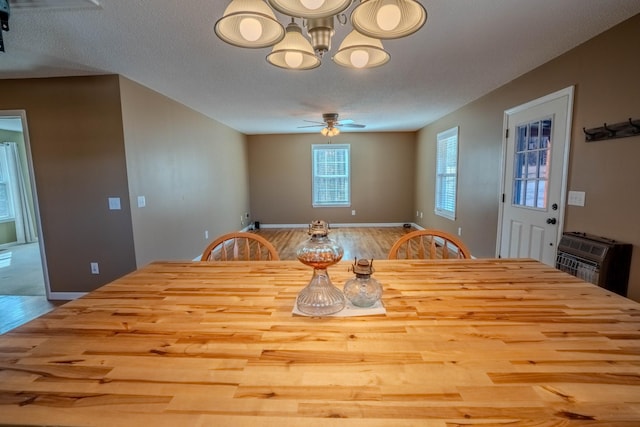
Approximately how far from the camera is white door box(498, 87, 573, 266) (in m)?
2.62

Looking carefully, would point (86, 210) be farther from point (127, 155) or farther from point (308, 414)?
point (308, 414)

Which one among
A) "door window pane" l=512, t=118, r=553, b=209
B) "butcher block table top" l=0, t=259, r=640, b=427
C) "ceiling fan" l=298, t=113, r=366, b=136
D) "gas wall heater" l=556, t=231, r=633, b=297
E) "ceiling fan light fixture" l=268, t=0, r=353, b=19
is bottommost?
"gas wall heater" l=556, t=231, r=633, b=297

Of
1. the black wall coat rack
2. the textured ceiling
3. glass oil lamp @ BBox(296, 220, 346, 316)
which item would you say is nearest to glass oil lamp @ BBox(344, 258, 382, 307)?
glass oil lamp @ BBox(296, 220, 346, 316)

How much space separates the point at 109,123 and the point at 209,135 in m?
2.18

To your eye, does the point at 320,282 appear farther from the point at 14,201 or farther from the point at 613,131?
the point at 14,201

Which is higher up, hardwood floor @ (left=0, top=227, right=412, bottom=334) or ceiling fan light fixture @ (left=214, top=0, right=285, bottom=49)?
ceiling fan light fixture @ (left=214, top=0, right=285, bottom=49)

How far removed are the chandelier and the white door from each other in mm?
2253

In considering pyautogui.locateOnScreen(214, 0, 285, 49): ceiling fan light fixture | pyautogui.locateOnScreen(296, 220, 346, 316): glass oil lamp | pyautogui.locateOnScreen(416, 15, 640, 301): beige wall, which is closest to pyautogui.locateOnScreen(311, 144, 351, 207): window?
pyautogui.locateOnScreen(416, 15, 640, 301): beige wall

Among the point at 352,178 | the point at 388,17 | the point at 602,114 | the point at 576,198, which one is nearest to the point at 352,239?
the point at 352,178

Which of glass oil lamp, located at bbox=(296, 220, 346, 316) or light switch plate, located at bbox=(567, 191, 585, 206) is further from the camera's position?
light switch plate, located at bbox=(567, 191, 585, 206)

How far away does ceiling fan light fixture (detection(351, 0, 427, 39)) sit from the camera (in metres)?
1.03

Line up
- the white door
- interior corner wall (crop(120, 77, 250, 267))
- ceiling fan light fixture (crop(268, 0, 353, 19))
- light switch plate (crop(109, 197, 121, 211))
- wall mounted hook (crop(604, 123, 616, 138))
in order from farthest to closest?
interior corner wall (crop(120, 77, 250, 267)) < light switch plate (crop(109, 197, 121, 211)) < the white door < wall mounted hook (crop(604, 123, 616, 138)) < ceiling fan light fixture (crop(268, 0, 353, 19))

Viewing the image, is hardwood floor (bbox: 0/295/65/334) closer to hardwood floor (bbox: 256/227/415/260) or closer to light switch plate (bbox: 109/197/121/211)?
light switch plate (bbox: 109/197/121/211)

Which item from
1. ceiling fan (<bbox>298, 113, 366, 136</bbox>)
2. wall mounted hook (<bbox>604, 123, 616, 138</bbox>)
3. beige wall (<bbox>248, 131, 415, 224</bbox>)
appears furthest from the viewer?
beige wall (<bbox>248, 131, 415, 224</bbox>)
